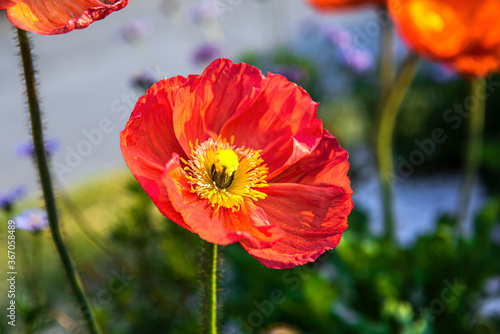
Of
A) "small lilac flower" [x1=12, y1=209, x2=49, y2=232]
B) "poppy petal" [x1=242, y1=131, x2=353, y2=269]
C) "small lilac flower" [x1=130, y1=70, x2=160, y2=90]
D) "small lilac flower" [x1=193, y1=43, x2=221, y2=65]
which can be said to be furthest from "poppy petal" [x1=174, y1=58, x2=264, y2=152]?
"small lilac flower" [x1=193, y1=43, x2=221, y2=65]

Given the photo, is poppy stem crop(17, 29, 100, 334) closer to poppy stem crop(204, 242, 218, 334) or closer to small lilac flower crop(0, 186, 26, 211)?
poppy stem crop(204, 242, 218, 334)

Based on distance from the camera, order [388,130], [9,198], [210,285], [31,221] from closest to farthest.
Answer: [210,285] → [31,221] → [9,198] → [388,130]

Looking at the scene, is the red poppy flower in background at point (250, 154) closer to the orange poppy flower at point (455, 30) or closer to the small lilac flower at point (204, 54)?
the orange poppy flower at point (455, 30)

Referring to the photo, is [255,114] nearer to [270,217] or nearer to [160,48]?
[270,217]

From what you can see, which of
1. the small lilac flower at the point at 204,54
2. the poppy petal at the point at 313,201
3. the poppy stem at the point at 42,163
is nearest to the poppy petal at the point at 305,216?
the poppy petal at the point at 313,201

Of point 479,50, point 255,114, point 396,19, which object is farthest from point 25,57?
point 479,50

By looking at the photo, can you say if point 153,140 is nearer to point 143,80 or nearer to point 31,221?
point 31,221

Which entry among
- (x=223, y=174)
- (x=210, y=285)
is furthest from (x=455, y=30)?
(x=210, y=285)
